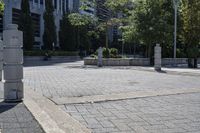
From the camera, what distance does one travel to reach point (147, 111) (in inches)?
344

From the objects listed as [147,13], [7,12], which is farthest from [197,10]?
[7,12]

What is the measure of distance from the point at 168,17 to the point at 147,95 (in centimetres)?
2775

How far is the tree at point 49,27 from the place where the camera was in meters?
67.1

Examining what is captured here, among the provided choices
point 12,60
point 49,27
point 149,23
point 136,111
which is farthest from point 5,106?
point 49,27

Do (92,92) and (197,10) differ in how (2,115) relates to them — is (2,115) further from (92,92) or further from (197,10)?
(197,10)

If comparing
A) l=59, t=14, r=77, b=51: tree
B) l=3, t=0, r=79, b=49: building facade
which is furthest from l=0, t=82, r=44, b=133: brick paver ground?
l=59, t=14, r=77, b=51: tree

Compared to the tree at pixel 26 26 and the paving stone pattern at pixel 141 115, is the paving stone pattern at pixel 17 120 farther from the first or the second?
the tree at pixel 26 26

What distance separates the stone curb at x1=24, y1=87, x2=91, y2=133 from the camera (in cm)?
681

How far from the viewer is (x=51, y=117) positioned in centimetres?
787

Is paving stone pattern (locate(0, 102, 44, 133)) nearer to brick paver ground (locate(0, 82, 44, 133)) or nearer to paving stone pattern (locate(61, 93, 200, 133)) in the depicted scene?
brick paver ground (locate(0, 82, 44, 133))

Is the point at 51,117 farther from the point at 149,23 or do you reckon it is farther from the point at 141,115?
the point at 149,23

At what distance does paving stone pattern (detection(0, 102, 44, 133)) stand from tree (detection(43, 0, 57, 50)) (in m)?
58.7

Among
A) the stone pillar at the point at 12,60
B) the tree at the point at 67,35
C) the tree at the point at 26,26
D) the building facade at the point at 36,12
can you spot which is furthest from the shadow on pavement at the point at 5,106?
the tree at the point at 67,35

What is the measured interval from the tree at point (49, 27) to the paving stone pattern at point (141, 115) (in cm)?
5771
